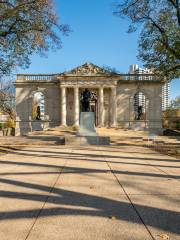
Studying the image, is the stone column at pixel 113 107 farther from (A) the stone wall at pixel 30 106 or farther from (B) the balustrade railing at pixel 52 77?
(A) the stone wall at pixel 30 106

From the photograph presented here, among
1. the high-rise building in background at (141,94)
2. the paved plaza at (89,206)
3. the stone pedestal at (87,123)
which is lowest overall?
the paved plaza at (89,206)

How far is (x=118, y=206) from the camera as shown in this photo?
611cm

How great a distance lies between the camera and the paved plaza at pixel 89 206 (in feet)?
15.4

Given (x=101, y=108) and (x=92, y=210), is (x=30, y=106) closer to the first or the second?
(x=101, y=108)

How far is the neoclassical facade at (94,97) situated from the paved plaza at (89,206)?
47400 mm

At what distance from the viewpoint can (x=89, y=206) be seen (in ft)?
20.0

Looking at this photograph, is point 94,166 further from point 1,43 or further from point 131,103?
point 131,103

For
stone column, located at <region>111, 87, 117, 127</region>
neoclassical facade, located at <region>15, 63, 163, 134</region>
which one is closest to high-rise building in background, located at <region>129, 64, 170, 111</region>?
neoclassical facade, located at <region>15, 63, 163, 134</region>

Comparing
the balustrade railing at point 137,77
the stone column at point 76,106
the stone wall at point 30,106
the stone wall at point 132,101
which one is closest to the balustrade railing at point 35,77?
the stone wall at point 30,106

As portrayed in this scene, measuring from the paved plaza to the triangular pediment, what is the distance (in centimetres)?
4780

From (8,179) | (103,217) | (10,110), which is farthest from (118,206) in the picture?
(10,110)

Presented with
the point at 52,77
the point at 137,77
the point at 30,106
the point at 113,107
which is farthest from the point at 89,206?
the point at 30,106

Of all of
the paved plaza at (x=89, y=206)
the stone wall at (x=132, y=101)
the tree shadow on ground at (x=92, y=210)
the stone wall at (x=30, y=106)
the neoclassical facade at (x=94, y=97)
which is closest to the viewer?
the paved plaza at (x=89, y=206)

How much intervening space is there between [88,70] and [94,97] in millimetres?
5112
